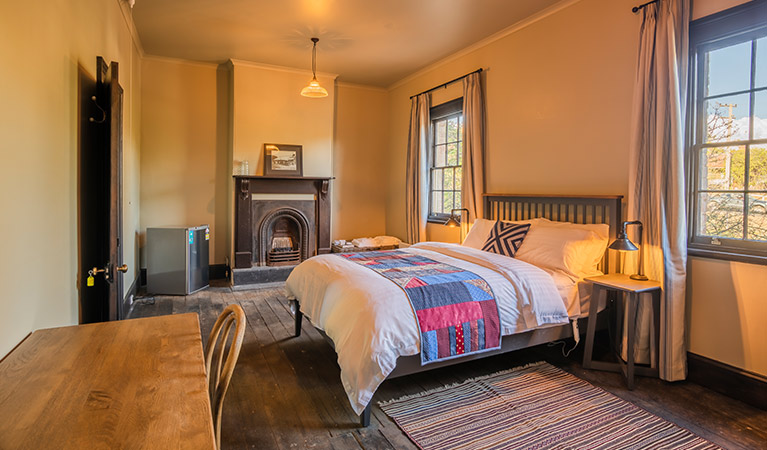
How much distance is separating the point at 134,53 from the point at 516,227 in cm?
455

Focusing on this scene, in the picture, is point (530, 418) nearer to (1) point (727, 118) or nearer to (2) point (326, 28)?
(1) point (727, 118)

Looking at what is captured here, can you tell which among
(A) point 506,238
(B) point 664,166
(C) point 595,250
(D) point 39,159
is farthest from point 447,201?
(D) point 39,159

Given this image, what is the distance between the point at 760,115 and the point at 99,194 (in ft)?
13.0

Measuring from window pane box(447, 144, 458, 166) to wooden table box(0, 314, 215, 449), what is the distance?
13.8 ft

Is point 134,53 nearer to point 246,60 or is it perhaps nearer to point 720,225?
point 246,60

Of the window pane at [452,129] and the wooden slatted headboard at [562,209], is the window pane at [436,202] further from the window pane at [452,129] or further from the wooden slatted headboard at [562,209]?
the wooden slatted headboard at [562,209]

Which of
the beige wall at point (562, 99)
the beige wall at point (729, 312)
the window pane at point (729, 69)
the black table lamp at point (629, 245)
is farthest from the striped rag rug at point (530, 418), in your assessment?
the window pane at point (729, 69)

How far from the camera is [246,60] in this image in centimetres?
531

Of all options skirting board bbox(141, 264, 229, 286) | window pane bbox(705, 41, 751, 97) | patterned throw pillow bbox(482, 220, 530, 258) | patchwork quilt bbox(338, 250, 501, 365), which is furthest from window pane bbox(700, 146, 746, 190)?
skirting board bbox(141, 264, 229, 286)

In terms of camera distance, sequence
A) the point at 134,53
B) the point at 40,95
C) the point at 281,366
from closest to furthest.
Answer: the point at 40,95 < the point at 281,366 < the point at 134,53

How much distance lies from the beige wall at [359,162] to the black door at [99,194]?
4.02 m

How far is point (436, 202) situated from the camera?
18.3ft

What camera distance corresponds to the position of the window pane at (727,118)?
255 centimetres

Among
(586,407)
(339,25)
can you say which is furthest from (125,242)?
(586,407)
